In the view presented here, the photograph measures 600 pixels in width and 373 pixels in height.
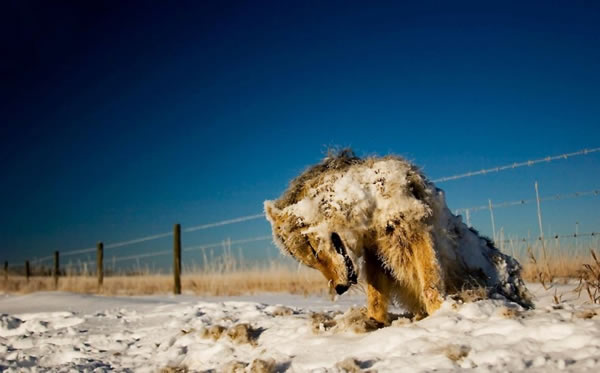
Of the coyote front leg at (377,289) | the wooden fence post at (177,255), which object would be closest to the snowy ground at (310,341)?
the coyote front leg at (377,289)

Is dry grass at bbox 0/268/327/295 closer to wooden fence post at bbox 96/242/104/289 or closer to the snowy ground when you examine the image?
wooden fence post at bbox 96/242/104/289

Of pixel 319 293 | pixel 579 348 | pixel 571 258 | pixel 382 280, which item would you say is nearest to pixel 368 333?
pixel 382 280

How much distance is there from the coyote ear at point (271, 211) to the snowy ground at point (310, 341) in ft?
2.67

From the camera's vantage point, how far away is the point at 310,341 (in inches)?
130

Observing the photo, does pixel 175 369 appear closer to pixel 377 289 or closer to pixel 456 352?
pixel 377 289

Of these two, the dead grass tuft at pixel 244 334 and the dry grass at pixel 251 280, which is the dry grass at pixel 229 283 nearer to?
the dry grass at pixel 251 280

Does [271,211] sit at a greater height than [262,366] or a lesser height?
greater

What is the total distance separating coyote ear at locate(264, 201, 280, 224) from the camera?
3.52 meters

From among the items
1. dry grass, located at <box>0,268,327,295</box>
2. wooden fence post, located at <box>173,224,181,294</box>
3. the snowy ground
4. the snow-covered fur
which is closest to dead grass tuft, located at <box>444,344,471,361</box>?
the snowy ground

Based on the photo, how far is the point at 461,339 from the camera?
2539 mm

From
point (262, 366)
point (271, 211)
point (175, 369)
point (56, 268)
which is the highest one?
point (271, 211)

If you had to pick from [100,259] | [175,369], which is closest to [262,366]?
[175,369]

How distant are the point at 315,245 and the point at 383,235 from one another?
Result: 45cm

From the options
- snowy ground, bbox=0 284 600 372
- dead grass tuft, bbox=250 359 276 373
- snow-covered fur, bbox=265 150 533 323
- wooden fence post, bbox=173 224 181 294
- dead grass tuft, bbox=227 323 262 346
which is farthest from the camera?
wooden fence post, bbox=173 224 181 294
